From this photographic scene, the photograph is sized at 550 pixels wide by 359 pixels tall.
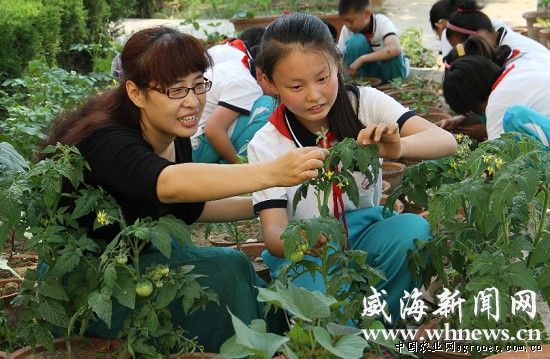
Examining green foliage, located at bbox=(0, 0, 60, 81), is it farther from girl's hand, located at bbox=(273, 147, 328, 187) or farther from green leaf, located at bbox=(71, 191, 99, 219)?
girl's hand, located at bbox=(273, 147, 328, 187)

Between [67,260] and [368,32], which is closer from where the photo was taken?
[67,260]

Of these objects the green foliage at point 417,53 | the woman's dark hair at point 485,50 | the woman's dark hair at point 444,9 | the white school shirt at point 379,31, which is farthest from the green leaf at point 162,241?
the green foliage at point 417,53

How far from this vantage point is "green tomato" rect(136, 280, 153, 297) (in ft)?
8.78

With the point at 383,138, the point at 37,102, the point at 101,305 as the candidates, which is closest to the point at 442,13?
the point at 37,102

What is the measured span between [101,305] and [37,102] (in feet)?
10.3

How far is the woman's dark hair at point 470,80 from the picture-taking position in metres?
4.35

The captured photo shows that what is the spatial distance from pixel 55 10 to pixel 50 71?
166cm

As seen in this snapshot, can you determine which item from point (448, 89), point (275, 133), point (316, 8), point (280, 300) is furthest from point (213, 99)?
point (316, 8)

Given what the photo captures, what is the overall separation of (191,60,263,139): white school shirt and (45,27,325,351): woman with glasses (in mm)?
1869

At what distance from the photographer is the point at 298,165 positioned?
8.41 feet

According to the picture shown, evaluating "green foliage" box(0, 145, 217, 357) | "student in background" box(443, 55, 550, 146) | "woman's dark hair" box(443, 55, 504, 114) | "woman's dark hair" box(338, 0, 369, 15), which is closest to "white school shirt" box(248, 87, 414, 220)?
"green foliage" box(0, 145, 217, 357)

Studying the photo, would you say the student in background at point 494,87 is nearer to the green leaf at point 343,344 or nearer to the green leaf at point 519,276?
the green leaf at point 519,276

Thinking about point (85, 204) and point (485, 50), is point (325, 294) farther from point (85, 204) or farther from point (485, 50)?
point (485, 50)

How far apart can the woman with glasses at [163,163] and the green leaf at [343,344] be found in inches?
26.7
